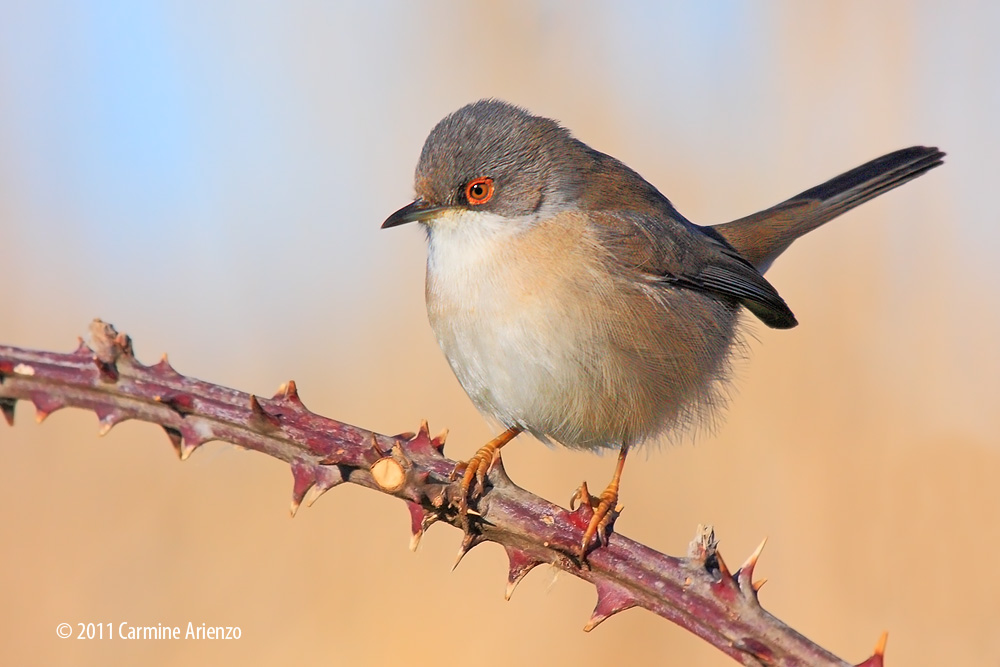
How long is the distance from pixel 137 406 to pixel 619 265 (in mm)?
1984

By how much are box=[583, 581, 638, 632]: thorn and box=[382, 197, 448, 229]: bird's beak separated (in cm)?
174

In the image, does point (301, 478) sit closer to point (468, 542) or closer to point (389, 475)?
point (389, 475)

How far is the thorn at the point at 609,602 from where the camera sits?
204cm

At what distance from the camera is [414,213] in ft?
11.4

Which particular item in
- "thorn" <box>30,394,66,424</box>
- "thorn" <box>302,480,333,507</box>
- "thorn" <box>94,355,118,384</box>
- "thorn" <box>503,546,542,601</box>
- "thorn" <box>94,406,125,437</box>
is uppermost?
"thorn" <box>94,355,118,384</box>

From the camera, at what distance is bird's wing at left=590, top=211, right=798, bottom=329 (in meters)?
3.64

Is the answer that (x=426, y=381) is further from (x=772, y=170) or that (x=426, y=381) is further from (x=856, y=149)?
(x=856, y=149)

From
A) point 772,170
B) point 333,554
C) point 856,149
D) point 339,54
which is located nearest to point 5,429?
point 333,554

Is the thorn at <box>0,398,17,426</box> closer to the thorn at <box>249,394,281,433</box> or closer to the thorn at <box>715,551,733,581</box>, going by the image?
the thorn at <box>249,394,281,433</box>

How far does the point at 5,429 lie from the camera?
14.5 ft

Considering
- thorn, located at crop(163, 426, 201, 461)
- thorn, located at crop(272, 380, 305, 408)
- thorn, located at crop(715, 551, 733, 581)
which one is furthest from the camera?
thorn, located at crop(272, 380, 305, 408)

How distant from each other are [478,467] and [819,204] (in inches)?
99.0

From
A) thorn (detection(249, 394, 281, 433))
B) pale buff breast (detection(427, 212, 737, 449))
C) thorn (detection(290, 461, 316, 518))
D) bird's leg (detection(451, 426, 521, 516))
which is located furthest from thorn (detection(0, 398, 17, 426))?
pale buff breast (detection(427, 212, 737, 449))

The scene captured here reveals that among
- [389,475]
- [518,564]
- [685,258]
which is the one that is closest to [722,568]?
[518,564]
